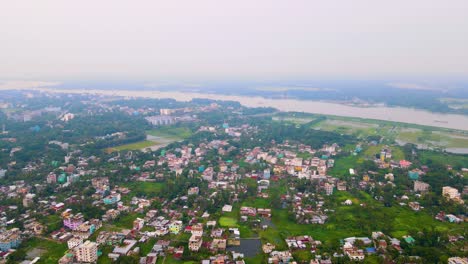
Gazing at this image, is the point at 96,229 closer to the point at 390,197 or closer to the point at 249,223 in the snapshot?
the point at 249,223

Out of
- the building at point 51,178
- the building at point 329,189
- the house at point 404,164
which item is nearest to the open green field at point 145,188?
the building at point 51,178

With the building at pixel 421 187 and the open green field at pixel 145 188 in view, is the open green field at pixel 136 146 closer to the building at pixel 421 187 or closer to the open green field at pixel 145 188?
the open green field at pixel 145 188

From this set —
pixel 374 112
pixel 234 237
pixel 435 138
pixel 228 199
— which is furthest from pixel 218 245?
pixel 374 112

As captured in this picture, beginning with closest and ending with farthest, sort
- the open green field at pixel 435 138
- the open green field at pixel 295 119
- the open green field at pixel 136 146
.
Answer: the open green field at pixel 136 146 → the open green field at pixel 435 138 → the open green field at pixel 295 119

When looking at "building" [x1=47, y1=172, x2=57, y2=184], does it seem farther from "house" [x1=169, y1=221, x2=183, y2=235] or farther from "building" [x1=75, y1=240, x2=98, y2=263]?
"house" [x1=169, y1=221, x2=183, y2=235]

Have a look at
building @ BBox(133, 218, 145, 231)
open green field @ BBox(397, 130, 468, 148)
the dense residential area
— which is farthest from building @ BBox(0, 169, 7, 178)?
open green field @ BBox(397, 130, 468, 148)

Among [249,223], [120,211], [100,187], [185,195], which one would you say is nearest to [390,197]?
[249,223]

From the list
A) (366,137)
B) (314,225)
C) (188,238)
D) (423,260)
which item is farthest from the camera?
(366,137)
